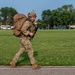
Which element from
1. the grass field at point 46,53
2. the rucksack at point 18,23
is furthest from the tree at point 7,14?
the rucksack at point 18,23

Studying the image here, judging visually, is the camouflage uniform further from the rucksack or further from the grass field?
the grass field

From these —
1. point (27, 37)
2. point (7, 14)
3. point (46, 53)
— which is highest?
point (27, 37)

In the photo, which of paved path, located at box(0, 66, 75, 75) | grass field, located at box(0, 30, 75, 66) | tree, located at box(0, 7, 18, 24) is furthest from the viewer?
tree, located at box(0, 7, 18, 24)

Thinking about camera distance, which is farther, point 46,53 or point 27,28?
point 46,53

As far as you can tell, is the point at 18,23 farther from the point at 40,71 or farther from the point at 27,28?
the point at 40,71

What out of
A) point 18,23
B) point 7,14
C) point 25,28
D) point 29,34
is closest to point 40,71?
point 29,34

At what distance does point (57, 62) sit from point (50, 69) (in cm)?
171

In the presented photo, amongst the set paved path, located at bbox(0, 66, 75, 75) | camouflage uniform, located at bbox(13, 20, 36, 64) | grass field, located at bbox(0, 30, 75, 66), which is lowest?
grass field, located at bbox(0, 30, 75, 66)

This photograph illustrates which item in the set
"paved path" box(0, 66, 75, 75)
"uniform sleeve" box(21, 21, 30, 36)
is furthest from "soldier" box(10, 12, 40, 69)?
"paved path" box(0, 66, 75, 75)

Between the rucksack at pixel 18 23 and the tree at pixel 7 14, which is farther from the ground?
the rucksack at pixel 18 23

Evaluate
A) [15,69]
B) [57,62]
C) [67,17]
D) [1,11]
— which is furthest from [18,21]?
[1,11]

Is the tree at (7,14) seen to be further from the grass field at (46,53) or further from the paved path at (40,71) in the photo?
the paved path at (40,71)

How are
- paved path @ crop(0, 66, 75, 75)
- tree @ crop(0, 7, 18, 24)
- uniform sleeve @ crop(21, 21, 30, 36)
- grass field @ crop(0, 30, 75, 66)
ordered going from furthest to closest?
tree @ crop(0, 7, 18, 24)
grass field @ crop(0, 30, 75, 66)
uniform sleeve @ crop(21, 21, 30, 36)
paved path @ crop(0, 66, 75, 75)

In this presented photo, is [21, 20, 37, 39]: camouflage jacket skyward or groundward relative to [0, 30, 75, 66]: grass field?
skyward
